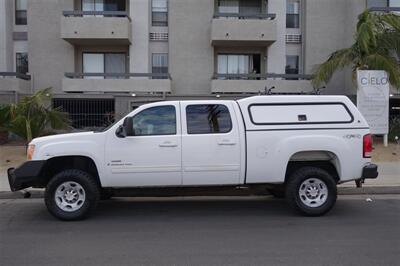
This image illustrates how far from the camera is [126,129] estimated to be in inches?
316

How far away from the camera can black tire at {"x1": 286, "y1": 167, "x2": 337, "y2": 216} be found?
8.30 m

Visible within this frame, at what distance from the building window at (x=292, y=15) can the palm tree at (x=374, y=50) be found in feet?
20.8

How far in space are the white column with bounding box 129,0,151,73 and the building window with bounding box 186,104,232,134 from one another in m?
16.9

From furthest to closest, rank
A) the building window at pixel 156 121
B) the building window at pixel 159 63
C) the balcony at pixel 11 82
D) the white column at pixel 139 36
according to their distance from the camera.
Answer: the building window at pixel 159 63, the white column at pixel 139 36, the balcony at pixel 11 82, the building window at pixel 156 121

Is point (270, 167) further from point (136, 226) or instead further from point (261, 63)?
point (261, 63)

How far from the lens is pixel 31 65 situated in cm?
2495

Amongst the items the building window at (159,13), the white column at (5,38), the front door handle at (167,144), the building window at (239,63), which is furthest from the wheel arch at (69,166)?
the white column at (5,38)

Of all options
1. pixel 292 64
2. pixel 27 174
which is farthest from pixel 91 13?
pixel 27 174

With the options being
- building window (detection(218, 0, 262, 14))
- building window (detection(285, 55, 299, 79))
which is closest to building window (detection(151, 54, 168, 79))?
building window (detection(218, 0, 262, 14))

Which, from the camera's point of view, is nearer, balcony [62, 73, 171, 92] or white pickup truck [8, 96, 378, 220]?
white pickup truck [8, 96, 378, 220]

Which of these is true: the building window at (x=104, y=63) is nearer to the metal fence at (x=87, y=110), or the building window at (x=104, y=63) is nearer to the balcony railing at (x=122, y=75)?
the balcony railing at (x=122, y=75)

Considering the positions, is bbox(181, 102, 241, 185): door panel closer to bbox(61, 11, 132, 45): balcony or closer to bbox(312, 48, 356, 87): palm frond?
bbox(312, 48, 356, 87): palm frond

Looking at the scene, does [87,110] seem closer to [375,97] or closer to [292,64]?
[292,64]

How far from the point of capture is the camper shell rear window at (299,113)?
27.4 feet
